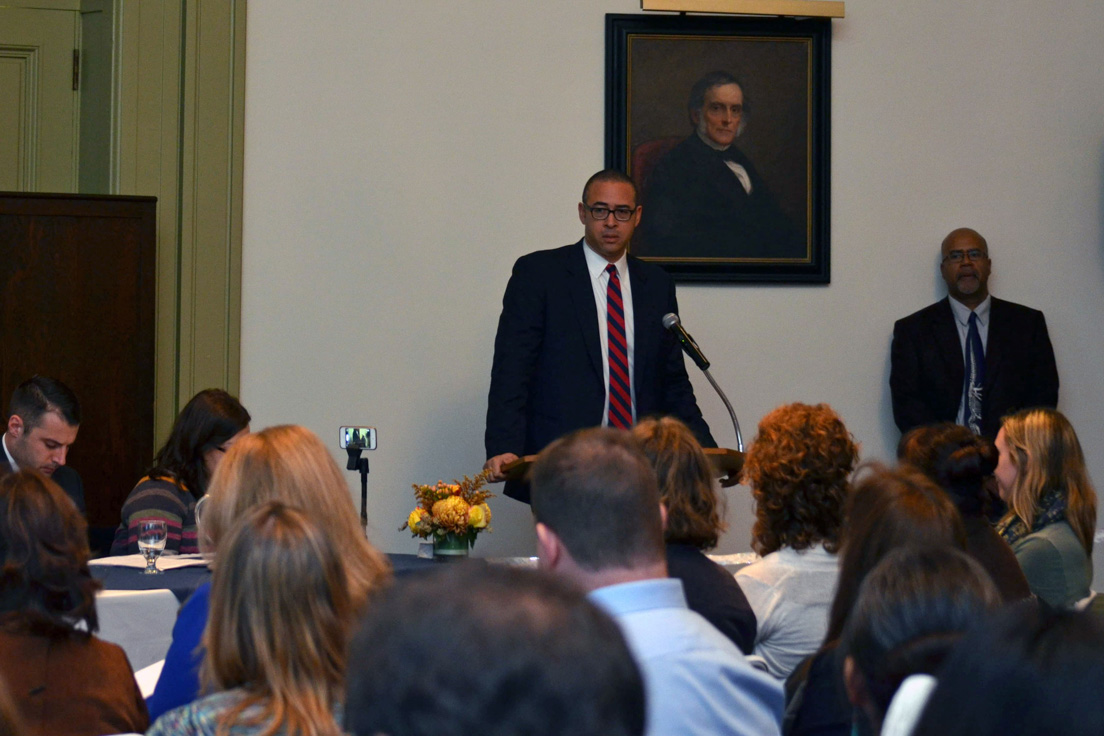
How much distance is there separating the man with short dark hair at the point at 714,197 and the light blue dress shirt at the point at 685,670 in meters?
4.00

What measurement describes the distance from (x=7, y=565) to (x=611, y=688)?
52.7 inches

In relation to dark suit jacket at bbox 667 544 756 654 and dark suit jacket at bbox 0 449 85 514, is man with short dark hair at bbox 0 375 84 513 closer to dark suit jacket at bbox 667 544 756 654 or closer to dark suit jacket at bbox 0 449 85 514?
dark suit jacket at bbox 0 449 85 514

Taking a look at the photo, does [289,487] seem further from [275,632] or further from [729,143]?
[729,143]

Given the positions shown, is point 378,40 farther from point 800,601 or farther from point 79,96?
point 800,601

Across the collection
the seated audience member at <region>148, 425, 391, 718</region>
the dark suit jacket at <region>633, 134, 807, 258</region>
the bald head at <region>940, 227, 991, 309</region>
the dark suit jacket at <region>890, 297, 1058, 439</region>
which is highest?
the dark suit jacket at <region>633, 134, 807, 258</region>

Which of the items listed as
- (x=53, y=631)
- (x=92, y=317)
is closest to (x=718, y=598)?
(x=53, y=631)

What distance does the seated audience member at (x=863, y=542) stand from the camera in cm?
186

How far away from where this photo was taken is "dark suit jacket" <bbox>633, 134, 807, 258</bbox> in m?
5.54

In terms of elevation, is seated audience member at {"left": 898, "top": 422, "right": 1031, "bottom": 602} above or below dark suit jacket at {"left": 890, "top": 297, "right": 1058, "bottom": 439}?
below

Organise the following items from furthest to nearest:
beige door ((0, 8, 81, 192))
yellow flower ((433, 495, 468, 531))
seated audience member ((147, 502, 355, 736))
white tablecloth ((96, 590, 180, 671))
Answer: beige door ((0, 8, 81, 192)), yellow flower ((433, 495, 468, 531)), white tablecloth ((96, 590, 180, 671)), seated audience member ((147, 502, 355, 736))

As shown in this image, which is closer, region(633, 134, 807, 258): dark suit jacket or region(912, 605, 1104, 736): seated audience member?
region(912, 605, 1104, 736): seated audience member

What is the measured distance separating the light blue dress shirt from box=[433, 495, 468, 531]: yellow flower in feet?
5.72

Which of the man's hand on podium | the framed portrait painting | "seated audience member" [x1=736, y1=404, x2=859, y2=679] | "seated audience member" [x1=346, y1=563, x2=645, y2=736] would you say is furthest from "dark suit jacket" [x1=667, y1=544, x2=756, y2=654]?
the framed portrait painting

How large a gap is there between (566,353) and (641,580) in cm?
302
